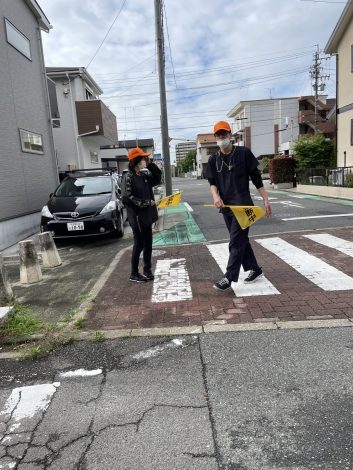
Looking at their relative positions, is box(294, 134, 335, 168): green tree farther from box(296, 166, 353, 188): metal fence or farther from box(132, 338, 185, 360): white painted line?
box(132, 338, 185, 360): white painted line

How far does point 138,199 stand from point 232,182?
1372 mm

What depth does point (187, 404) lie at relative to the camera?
8.60 ft

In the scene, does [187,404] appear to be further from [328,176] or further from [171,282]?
[328,176]

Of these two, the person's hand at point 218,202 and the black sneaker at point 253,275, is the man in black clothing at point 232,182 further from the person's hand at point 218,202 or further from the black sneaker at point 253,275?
the black sneaker at point 253,275

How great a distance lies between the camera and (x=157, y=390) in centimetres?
282

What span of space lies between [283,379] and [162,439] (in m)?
1.02

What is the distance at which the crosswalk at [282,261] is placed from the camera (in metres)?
4.73

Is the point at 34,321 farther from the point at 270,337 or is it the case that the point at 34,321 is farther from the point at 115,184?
the point at 115,184

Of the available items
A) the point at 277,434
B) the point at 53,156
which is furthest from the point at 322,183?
the point at 277,434

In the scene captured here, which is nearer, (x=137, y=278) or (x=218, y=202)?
A: (x=218, y=202)

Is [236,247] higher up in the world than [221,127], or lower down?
lower down

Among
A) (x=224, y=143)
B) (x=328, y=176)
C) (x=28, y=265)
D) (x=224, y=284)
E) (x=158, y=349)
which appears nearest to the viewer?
(x=158, y=349)

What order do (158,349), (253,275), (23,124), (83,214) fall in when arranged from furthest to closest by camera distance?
(23,124), (83,214), (253,275), (158,349)

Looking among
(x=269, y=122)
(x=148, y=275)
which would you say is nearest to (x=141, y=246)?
(x=148, y=275)
